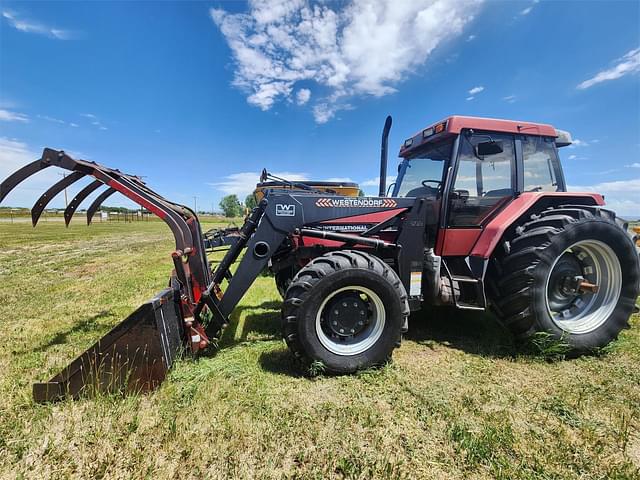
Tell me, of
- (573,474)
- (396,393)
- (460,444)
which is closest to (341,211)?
(396,393)

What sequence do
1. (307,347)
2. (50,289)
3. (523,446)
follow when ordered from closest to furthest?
(523,446), (307,347), (50,289)

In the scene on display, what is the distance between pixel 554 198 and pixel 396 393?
10.0ft

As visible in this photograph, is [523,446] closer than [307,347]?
Yes

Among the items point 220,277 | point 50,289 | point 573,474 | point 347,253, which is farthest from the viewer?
point 50,289

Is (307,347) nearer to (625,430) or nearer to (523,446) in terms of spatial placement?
(523,446)

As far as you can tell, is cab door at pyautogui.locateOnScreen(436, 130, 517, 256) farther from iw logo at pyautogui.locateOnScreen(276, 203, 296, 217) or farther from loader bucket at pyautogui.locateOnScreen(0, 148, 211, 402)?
loader bucket at pyautogui.locateOnScreen(0, 148, 211, 402)

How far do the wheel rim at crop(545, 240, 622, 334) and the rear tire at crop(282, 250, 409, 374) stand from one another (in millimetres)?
1953

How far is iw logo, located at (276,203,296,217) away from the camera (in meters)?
3.40

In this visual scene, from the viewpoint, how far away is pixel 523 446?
6.73 ft

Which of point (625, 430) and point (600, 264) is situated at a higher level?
point (600, 264)

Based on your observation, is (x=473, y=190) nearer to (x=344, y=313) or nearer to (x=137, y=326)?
(x=344, y=313)

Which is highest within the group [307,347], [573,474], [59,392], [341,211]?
[341,211]

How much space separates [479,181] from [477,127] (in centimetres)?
64

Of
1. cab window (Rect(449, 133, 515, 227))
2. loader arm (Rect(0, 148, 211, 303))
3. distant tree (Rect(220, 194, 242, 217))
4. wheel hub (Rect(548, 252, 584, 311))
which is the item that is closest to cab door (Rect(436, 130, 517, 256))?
cab window (Rect(449, 133, 515, 227))
